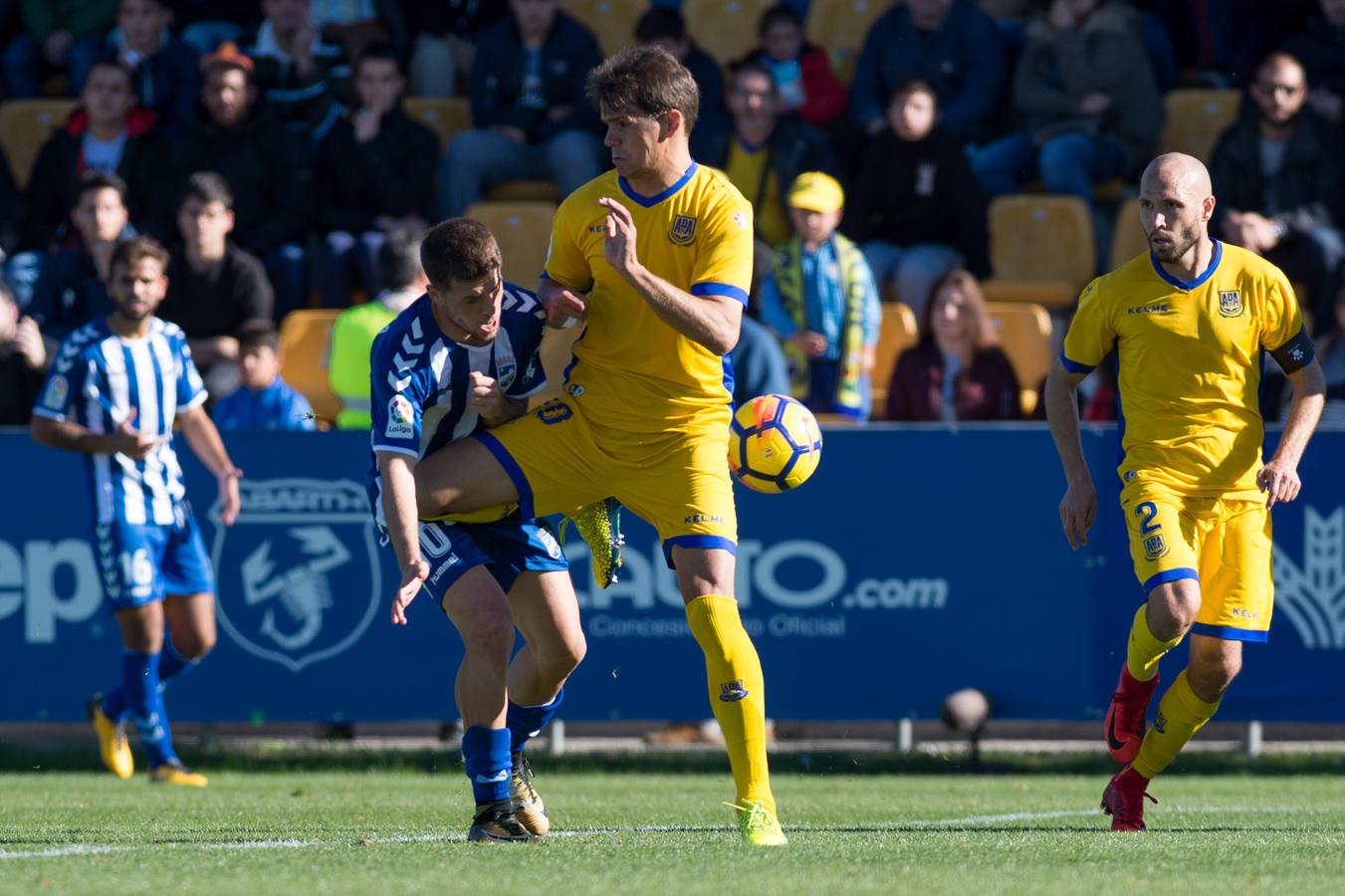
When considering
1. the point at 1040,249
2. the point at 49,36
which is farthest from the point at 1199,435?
the point at 49,36

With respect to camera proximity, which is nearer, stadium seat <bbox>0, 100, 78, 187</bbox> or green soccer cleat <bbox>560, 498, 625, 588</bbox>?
green soccer cleat <bbox>560, 498, 625, 588</bbox>

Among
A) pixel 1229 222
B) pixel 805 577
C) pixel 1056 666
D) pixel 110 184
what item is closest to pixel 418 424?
pixel 805 577

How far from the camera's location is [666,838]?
6500mm

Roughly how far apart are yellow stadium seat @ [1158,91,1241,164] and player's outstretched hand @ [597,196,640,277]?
9.19 meters

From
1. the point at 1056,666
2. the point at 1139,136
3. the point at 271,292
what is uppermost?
the point at 1139,136

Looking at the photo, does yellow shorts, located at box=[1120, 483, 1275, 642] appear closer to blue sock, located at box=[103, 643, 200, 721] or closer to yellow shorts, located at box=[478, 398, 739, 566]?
yellow shorts, located at box=[478, 398, 739, 566]

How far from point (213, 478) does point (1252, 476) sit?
554 centimetres

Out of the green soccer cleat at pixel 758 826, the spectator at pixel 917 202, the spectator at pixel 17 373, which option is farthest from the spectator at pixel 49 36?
the green soccer cleat at pixel 758 826

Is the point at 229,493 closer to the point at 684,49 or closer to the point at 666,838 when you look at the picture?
the point at 666,838

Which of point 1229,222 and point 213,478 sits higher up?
point 1229,222

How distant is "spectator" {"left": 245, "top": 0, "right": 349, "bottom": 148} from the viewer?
47.1 ft

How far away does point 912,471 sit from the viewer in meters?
10.3

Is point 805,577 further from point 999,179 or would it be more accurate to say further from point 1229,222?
point 999,179

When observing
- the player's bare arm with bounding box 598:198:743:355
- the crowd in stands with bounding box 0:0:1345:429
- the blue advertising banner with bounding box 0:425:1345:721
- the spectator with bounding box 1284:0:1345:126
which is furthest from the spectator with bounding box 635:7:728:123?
the player's bare arm with bounding box 598:198:743:355
